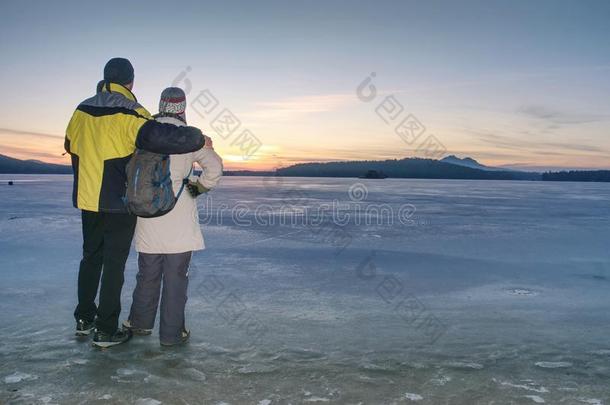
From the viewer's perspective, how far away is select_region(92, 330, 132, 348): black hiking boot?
362cm

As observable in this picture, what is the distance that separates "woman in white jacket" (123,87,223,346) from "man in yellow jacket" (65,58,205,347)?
0.17m

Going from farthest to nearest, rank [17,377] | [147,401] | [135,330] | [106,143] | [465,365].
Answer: [135,330], [106,143], [465,365], [17,377], [147,401]

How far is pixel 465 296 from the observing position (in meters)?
5.34

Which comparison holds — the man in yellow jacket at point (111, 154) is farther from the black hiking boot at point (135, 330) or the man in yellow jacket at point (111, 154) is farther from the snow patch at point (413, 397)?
the snow patch at point (413, 397)

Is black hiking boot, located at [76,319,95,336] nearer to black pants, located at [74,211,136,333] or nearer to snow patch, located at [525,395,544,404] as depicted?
black pants, located at [74,211,136,333]

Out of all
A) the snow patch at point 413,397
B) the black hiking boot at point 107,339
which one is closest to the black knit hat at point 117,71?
the black hiking boot at point 107,339

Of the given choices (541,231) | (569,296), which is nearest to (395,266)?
(569,296)

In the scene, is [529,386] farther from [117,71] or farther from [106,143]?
[117,71]

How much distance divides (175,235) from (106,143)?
31.2 inches

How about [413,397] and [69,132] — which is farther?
[69,132]

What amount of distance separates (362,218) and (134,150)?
11.0 meters

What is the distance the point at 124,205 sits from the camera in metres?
3.62

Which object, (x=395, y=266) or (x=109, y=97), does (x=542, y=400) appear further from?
(x=395, y=266)

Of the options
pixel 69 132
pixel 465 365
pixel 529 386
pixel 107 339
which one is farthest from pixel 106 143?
pixel 529 386
